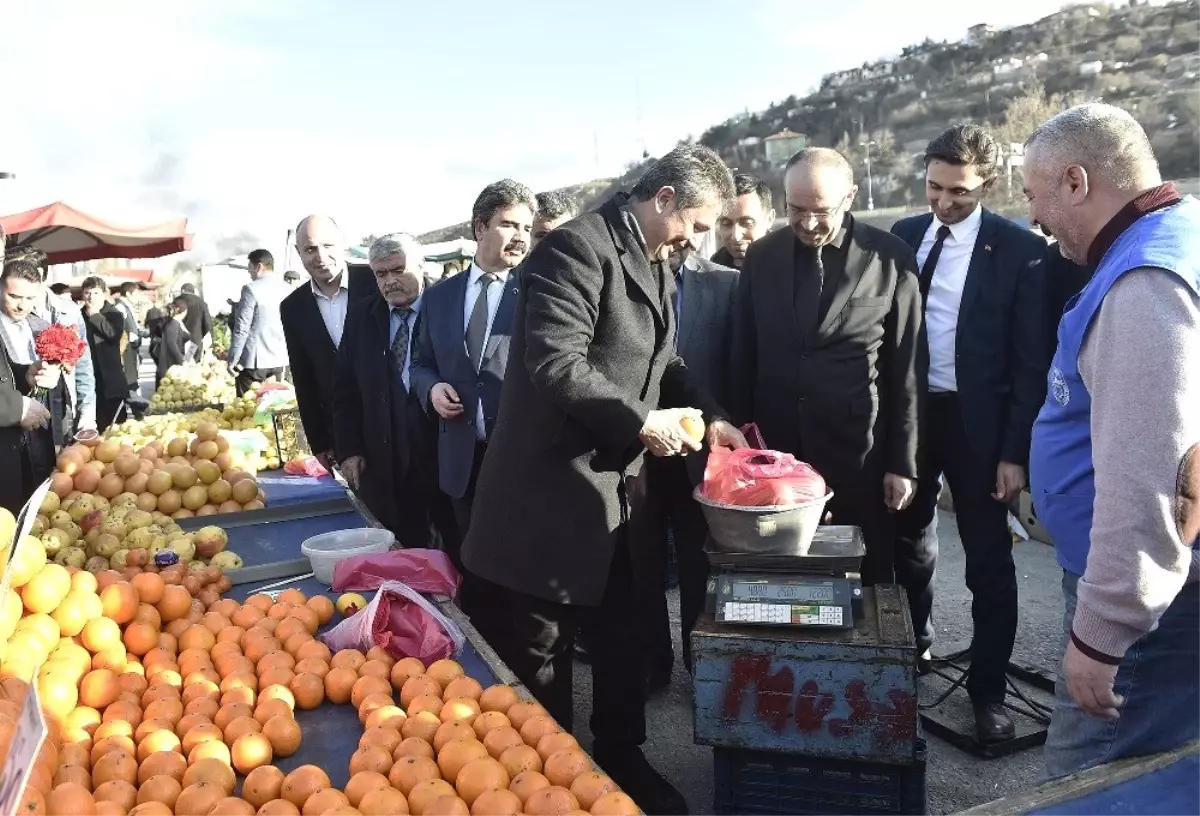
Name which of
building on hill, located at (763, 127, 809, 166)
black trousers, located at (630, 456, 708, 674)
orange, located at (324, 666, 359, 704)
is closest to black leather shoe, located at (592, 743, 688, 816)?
black trousers, located at (630, 456, 708, 674)

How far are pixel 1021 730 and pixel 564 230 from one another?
7.86 ft

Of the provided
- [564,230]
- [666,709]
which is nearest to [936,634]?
[666,709]

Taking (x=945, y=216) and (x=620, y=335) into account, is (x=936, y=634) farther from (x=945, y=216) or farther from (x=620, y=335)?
(x=620, y=335)

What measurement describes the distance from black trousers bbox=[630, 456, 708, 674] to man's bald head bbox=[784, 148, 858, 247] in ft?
2.97

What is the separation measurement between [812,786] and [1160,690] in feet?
2.83

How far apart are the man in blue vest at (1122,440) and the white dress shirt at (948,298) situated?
1.49 meters

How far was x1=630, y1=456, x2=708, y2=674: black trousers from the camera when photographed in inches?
104

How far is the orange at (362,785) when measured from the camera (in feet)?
5.16

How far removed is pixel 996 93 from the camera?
159 ft

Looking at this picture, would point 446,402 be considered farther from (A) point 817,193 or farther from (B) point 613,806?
(B) point 613,806

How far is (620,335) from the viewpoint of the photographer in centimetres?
240

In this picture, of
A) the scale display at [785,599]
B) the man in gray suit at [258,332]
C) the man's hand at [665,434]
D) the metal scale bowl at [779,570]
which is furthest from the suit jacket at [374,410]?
the man in gray suit at [258,332]

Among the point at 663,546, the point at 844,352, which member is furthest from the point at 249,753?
the point at 844,352

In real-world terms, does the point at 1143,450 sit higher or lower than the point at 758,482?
higher
